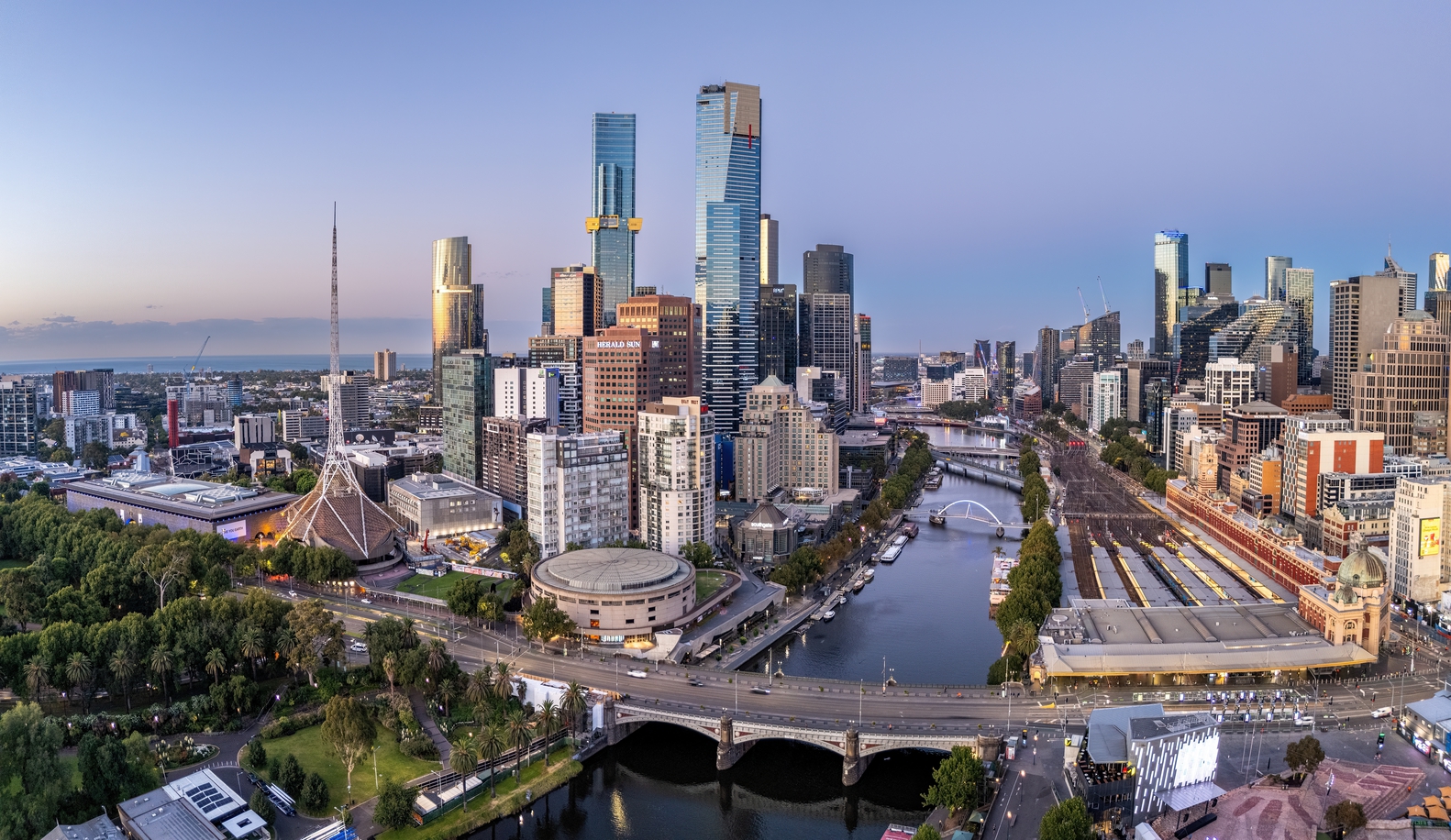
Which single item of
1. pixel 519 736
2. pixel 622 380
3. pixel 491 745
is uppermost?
pixel 622 380

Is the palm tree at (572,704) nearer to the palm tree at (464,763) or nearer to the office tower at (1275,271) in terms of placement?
the palm tree at (464,763)

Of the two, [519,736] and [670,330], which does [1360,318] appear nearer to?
[670,330]

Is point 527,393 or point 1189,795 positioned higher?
point 527,393

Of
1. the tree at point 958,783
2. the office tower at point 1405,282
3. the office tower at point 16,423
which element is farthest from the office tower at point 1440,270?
the office tower at point 16,423

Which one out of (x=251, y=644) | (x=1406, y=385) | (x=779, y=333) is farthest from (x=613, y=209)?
(x=251, y=644)

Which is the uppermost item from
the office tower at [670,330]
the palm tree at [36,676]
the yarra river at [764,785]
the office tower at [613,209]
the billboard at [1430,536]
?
the office tower at [613,209]

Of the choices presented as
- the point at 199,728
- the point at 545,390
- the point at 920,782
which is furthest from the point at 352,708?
the point at 545,390

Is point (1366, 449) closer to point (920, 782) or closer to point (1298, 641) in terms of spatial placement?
point (1298, 641)

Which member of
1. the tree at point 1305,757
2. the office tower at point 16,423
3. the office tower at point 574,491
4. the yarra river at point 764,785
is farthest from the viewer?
the office tower at point 16,423
